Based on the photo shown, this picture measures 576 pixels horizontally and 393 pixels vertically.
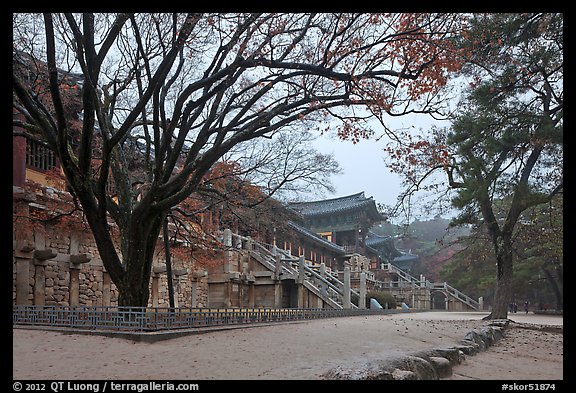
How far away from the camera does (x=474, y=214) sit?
18516mm

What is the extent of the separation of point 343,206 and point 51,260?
3247cm

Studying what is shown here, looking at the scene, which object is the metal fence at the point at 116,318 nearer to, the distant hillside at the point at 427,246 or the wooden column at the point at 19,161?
the wooden column at the point at 19,161

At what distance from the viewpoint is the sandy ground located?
6.60 meters

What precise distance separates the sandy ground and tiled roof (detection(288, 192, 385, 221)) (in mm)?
32704

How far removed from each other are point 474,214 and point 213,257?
36.2ft

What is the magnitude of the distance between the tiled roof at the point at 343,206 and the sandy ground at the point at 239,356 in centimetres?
3270

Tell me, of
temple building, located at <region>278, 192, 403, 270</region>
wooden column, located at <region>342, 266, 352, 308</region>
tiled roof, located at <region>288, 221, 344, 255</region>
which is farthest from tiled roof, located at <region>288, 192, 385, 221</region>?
wooden column, located at <region>342, 266, 352, 308</region>

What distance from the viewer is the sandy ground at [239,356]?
21.7 feet

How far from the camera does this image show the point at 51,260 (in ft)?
52.2

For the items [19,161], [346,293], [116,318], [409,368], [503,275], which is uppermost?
[19,161]

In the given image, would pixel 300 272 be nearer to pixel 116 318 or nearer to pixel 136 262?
pixel 136 262

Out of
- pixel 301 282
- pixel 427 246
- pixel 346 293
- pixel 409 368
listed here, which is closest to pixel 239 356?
pixel 409 368
